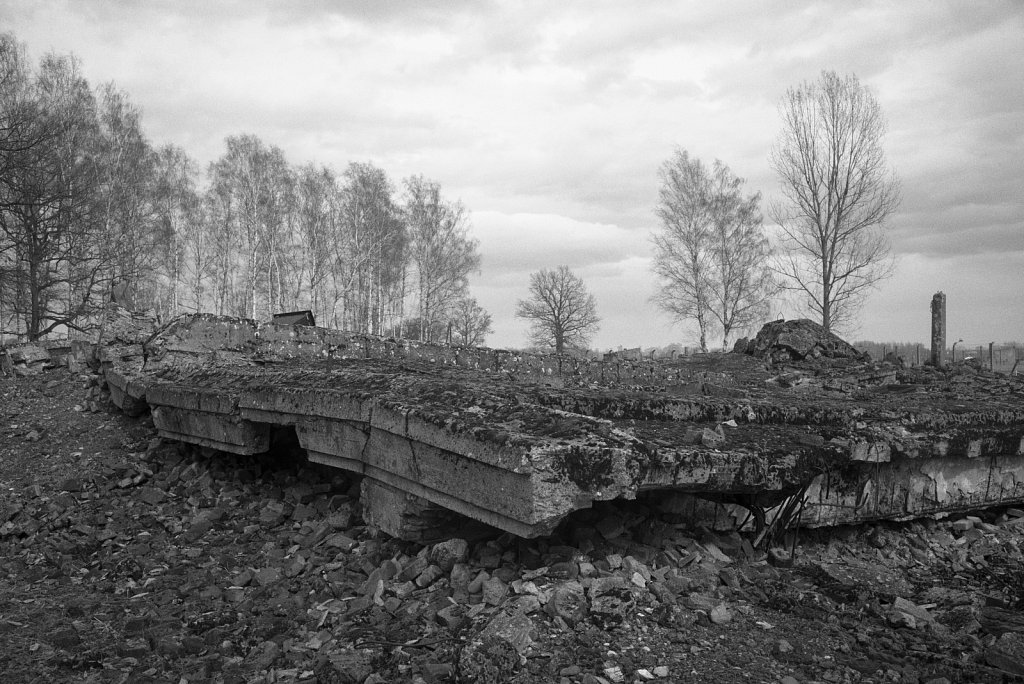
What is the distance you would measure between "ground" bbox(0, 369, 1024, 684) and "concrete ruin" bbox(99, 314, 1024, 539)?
0.77ft

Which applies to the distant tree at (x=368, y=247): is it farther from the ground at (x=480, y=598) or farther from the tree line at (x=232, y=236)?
the ground at (x=480, y=598)

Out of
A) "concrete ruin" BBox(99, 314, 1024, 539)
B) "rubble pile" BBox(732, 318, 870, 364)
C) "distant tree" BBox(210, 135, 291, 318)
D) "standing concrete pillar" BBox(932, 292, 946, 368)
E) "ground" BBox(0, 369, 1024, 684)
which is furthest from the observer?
"distant tree" BBox(210, 135, 291, 318)

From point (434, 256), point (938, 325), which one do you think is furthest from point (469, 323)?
point (938, 325)

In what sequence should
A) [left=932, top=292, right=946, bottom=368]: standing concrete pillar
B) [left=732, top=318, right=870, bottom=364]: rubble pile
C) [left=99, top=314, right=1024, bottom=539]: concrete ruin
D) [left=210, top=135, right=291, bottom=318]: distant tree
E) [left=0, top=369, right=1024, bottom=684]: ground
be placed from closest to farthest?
[left=0, top=369, right=1024, bottom=684]: ground < [left=99, top=314, right=1024, bottom=539]: concrete ruin < [left=732, top=318, right=870, bottom=364]: rubble pile < [left=932, top=292, right=946, bottom=368]: standing concrete pillar < [left=210, top=135, right=291, bottom=318]: distant tree

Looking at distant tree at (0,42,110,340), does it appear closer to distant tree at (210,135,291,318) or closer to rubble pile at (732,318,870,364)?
distant tree at (210,135,291,318)

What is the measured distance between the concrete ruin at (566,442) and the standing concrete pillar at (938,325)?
443 inches

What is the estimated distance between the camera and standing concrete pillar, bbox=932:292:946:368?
1497 centimetres

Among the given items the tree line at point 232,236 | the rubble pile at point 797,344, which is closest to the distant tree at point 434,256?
the tree line at point 232,236

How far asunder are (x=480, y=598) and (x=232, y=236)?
2150cm

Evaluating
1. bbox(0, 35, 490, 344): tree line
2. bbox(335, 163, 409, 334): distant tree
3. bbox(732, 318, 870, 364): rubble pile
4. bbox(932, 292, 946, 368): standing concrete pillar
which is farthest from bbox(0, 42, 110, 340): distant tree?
bbox(932, 292, 946, 368): standing concrete pillar

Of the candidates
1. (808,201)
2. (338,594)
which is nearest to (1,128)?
(338,594)

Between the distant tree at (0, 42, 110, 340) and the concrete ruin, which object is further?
the distant tree at (0, 42, 110, 340)

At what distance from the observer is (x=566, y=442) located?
9.46 feet

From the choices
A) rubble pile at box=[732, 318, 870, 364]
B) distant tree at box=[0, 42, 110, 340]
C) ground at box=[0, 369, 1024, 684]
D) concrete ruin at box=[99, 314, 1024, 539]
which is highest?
distant tree at box=[0, 42, 110, 340]
